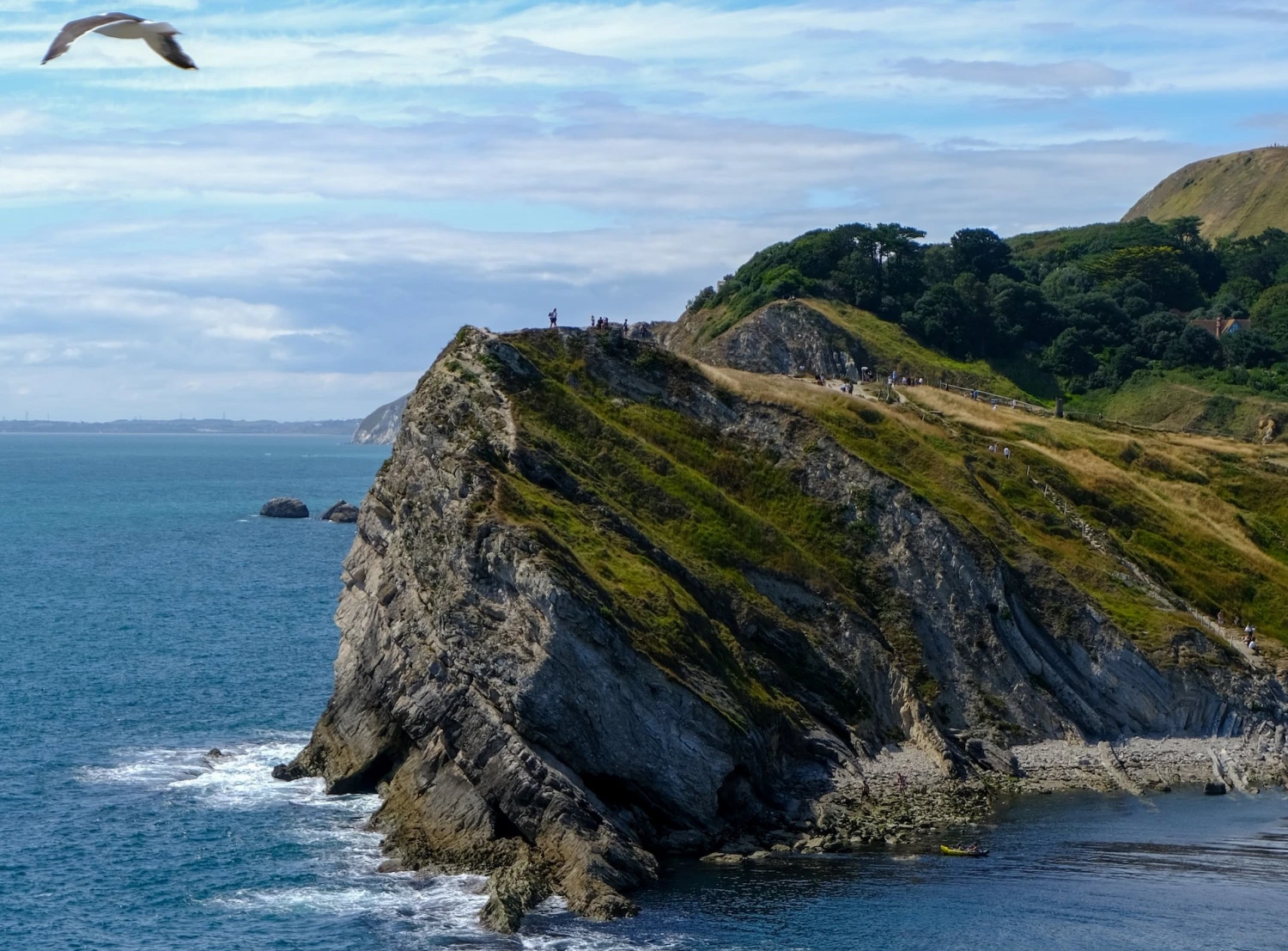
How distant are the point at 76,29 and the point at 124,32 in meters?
0.61

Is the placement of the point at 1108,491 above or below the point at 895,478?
below

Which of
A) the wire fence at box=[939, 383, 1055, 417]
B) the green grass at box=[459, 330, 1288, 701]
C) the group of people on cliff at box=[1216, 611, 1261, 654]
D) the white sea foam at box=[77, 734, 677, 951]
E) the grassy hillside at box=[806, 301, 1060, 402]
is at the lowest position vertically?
the white sea foam at box=[77, 734, 677, 951]

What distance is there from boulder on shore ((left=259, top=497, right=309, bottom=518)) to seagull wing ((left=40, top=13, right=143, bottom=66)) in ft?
574

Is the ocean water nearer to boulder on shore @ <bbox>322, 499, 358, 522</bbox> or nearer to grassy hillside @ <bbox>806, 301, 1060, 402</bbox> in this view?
grassy hillside @ <bbox>806, 301, 1060, 402</bbox>

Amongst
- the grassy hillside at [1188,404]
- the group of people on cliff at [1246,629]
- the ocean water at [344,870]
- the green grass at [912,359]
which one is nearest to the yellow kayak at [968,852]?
the ocean water at [344,870]

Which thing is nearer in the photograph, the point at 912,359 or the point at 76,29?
the point at 76,29

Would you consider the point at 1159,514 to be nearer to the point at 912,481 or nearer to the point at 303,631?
the point at 912,481

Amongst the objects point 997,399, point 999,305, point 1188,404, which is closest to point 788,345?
point 997,399

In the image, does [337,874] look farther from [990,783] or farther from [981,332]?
[981,332]

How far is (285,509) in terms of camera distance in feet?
627

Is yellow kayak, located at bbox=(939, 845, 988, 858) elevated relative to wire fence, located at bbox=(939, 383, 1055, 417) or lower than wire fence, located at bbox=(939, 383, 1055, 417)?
lower

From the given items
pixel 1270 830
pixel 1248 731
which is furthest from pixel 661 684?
pixel 1248 731

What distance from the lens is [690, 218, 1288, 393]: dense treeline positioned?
5527 inches

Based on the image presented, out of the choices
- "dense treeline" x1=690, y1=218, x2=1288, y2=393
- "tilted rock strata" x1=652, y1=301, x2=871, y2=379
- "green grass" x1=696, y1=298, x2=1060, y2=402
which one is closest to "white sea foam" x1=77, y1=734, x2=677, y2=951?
"tilted rock strata" x1=652, y1=301, x2=871, y2=379
